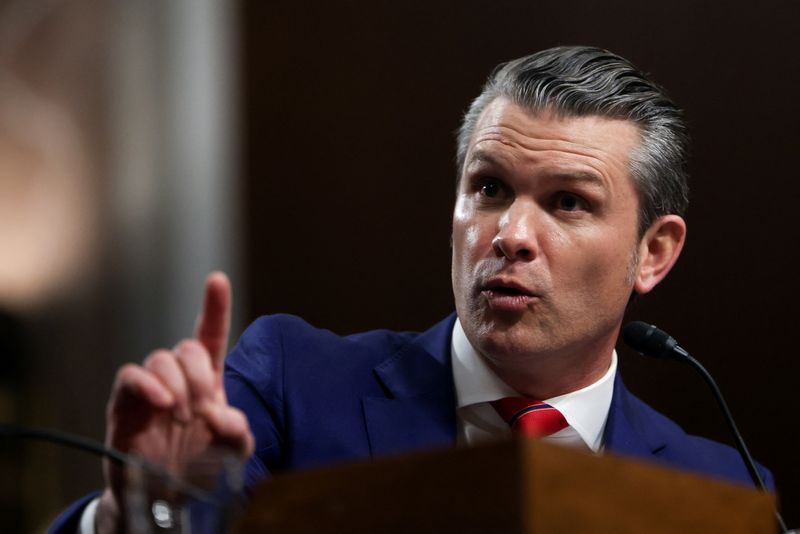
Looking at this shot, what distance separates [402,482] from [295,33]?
9.24 ft

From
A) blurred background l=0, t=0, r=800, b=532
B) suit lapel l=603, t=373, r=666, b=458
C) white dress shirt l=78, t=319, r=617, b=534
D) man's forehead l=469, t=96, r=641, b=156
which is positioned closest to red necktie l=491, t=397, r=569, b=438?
white dress shirt l=78, t=319, r=617, b=534

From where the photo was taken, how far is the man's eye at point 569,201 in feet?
7.52

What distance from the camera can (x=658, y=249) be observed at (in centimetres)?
255

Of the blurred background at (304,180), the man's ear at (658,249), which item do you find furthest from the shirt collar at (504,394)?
the blurred background at (304,180)

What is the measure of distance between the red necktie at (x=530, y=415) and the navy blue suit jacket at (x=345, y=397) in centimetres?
10

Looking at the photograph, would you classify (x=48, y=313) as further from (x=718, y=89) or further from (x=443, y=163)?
(x=718, y=89)

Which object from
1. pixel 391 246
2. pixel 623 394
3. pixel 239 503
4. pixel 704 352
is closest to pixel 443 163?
pixel 391 246

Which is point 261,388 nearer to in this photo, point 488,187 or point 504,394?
point 504,394

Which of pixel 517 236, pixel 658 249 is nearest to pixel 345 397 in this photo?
pixel 517 236

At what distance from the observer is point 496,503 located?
1134 millimetres

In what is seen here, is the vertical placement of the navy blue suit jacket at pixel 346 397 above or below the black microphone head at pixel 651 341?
below

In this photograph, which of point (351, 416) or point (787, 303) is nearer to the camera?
point (351, 416)

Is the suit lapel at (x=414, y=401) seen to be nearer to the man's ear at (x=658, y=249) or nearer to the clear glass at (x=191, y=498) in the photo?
the man's ear at (x=658, y=249)

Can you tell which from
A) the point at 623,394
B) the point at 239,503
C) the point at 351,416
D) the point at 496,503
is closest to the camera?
the point at 496,503
